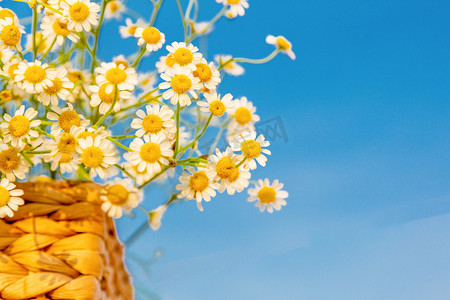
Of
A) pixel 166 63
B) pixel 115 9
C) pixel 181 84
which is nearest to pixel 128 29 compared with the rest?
pixel 115 9

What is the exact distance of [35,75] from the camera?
1.73 feet

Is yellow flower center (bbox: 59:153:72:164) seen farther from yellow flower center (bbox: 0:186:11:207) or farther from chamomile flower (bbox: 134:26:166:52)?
chamomile flower (bbox: 134:26:166:52)

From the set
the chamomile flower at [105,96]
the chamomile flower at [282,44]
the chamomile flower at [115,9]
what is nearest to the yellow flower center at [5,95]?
the chamomile flower at [105,96]

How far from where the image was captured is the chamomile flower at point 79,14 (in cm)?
56

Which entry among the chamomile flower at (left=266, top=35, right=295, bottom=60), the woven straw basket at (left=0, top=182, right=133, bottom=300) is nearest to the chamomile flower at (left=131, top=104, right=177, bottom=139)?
the woven straw basket at (left=0, top=182, right=133, bottom=300)

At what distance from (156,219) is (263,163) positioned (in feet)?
0.52

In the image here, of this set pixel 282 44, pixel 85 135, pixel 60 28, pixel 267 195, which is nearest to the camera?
pixel 85 135

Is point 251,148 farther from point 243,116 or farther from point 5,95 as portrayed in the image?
point 5,95

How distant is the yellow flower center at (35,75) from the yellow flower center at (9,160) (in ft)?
0.26

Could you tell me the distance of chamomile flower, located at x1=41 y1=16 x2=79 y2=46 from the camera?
589 mm

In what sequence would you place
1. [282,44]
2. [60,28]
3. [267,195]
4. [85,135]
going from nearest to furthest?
[85,135]
[60,28]
[267,195]
[282,44]

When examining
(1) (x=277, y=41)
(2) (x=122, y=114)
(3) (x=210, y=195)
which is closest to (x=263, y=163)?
(3) (x=210, y=195)

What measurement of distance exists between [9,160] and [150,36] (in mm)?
219

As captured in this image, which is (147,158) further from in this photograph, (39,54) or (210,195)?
(39,54)
